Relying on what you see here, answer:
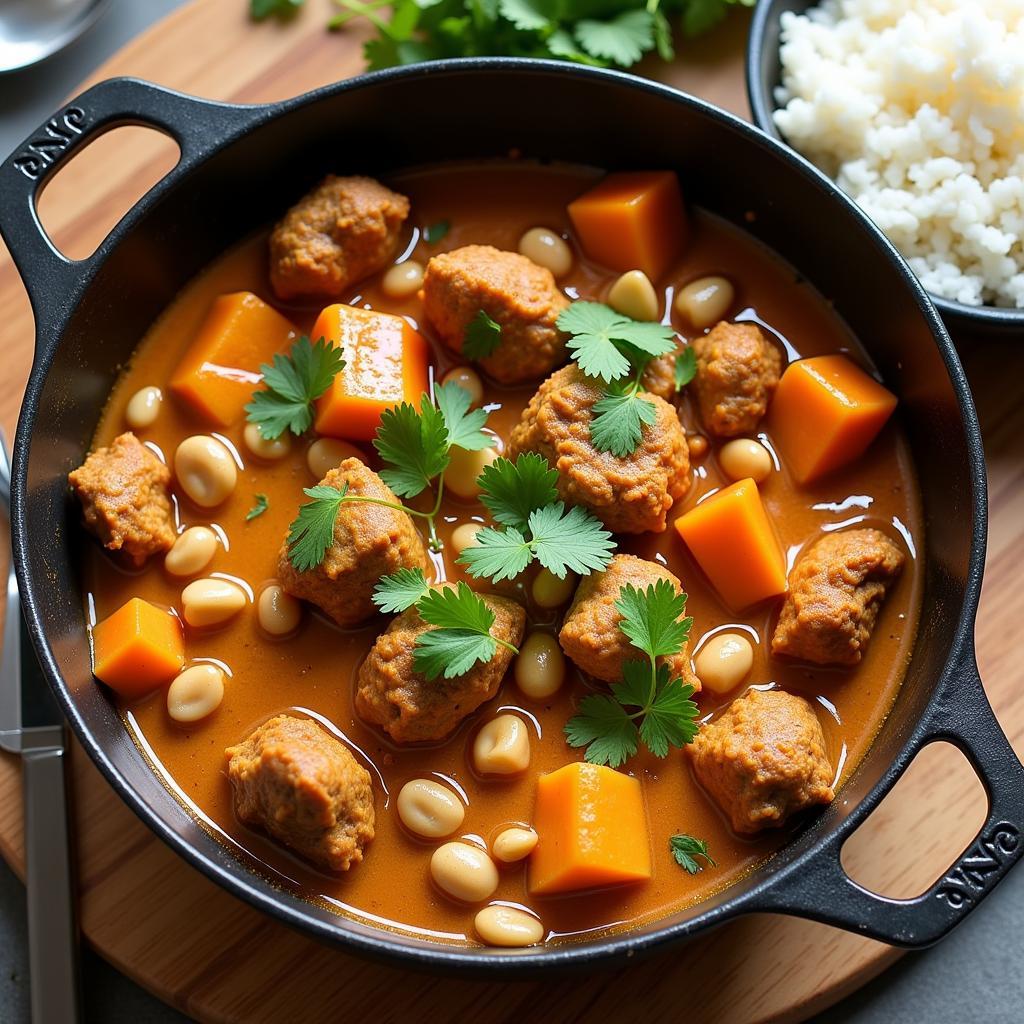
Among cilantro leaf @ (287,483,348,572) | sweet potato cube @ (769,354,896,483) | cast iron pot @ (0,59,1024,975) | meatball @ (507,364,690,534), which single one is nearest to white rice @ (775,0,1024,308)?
cast iron pot @ (0,59,1024,975)

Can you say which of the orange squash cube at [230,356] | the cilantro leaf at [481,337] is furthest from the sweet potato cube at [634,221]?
the orange squash cube at [230,356]

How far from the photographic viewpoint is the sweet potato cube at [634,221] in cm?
349

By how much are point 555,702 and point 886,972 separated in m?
1.23

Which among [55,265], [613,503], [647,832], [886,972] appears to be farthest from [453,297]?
[886,972]

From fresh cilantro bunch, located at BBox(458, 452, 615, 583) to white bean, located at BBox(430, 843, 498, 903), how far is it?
68 centimetres

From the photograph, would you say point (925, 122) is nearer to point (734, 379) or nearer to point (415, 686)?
point (734, 379)

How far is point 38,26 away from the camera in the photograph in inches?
165

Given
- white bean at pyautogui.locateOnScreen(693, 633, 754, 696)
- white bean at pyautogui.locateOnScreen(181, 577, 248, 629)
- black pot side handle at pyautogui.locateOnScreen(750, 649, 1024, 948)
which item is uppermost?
white bean at pyautogui.locateOnScreen(181, 577, 248, 629)

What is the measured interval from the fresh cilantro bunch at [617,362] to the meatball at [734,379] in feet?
0.21

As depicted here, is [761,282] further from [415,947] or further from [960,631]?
[415,947]

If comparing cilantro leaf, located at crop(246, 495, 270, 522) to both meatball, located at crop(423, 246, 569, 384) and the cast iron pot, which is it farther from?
meatball, located at crop(423, 246, 569, 384)

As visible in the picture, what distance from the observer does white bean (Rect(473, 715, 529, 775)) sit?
3.09 m

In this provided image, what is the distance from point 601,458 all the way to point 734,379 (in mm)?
460

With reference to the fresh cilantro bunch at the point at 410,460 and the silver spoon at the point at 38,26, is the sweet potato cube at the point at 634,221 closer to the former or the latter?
the fresh cilantro bunch at the point at 410,460
